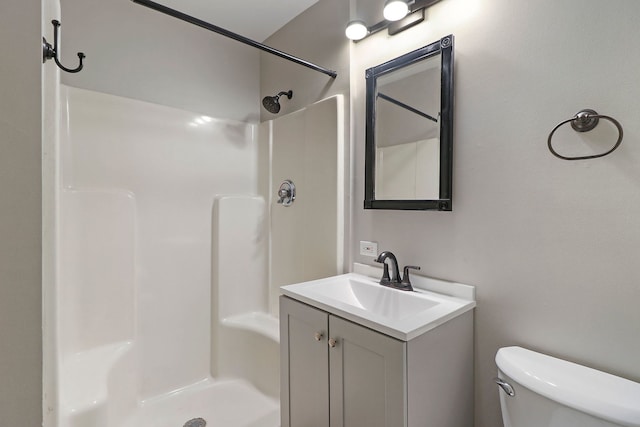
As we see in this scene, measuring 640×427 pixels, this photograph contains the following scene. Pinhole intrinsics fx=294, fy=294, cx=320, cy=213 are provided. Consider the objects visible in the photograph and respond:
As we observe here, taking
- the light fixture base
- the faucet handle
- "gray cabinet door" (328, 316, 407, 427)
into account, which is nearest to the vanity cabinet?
"gray cabinet door" (328, 316, 407, 427)

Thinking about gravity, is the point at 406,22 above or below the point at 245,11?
below

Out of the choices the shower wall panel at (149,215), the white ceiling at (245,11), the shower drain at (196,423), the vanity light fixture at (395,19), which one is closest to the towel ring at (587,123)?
the vanity light fixture at (395,19)

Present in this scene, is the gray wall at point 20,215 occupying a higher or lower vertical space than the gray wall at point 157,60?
lower

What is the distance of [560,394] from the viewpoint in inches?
32.1

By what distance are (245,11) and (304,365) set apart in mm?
2218

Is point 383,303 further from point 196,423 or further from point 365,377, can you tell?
point 196,423

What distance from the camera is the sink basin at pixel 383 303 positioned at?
0.99 m

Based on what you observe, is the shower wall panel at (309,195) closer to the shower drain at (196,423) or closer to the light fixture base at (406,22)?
the light fixture base at (406,22)

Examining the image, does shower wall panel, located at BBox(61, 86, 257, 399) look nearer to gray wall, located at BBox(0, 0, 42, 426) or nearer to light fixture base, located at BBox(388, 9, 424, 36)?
light fixture base, located at BBox(388, 9, 424, 36)

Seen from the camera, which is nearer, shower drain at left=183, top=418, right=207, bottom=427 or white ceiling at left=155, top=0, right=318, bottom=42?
shower drain at left=183, top=418, right=207, bottom=427

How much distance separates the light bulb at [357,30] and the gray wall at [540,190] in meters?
0.29

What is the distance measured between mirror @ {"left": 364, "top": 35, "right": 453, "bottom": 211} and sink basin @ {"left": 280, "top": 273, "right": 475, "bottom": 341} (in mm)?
404

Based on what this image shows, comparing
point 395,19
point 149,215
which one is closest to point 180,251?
point 149,215

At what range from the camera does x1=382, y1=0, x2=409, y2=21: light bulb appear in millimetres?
1362
